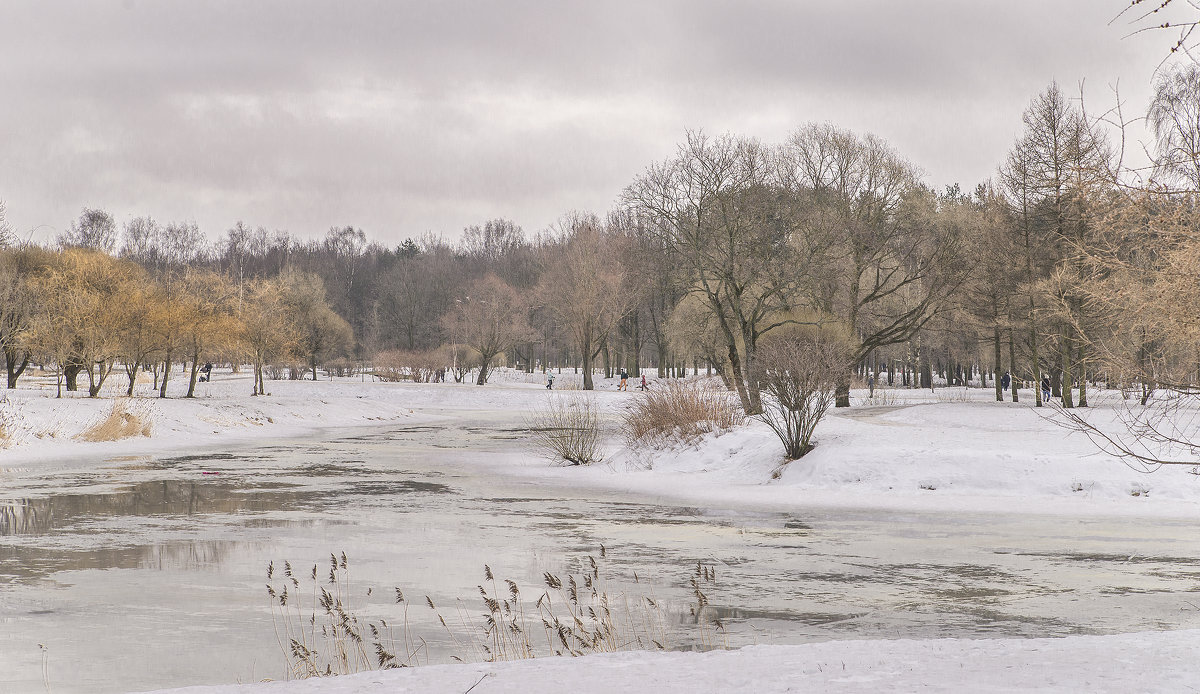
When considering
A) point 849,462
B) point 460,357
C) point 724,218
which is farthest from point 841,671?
point 460,357

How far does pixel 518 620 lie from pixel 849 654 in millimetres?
3327

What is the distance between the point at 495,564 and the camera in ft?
36.7

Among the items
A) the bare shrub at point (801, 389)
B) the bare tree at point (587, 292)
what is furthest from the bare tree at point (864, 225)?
the bare tree at point (587, 292)

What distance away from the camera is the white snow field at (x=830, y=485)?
18.4ft

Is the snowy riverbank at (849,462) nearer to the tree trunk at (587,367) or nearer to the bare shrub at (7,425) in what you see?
the bare shrub at (7,425)

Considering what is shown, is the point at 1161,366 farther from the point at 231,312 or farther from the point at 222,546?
the point at 231,312

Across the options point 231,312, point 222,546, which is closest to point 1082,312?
point 222,546

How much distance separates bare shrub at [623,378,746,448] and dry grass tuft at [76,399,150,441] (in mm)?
17926

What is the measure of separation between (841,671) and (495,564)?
20.1 feet

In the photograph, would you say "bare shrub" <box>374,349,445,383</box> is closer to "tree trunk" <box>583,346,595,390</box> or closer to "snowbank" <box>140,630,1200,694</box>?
"tree trunk" <box>583,346,595,390</box>

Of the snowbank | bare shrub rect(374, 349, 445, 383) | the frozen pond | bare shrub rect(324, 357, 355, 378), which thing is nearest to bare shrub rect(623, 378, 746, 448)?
the frozen pond

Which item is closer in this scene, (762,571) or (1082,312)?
(762,571)

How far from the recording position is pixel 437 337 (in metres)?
100

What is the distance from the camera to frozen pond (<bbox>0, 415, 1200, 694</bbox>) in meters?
7.85
